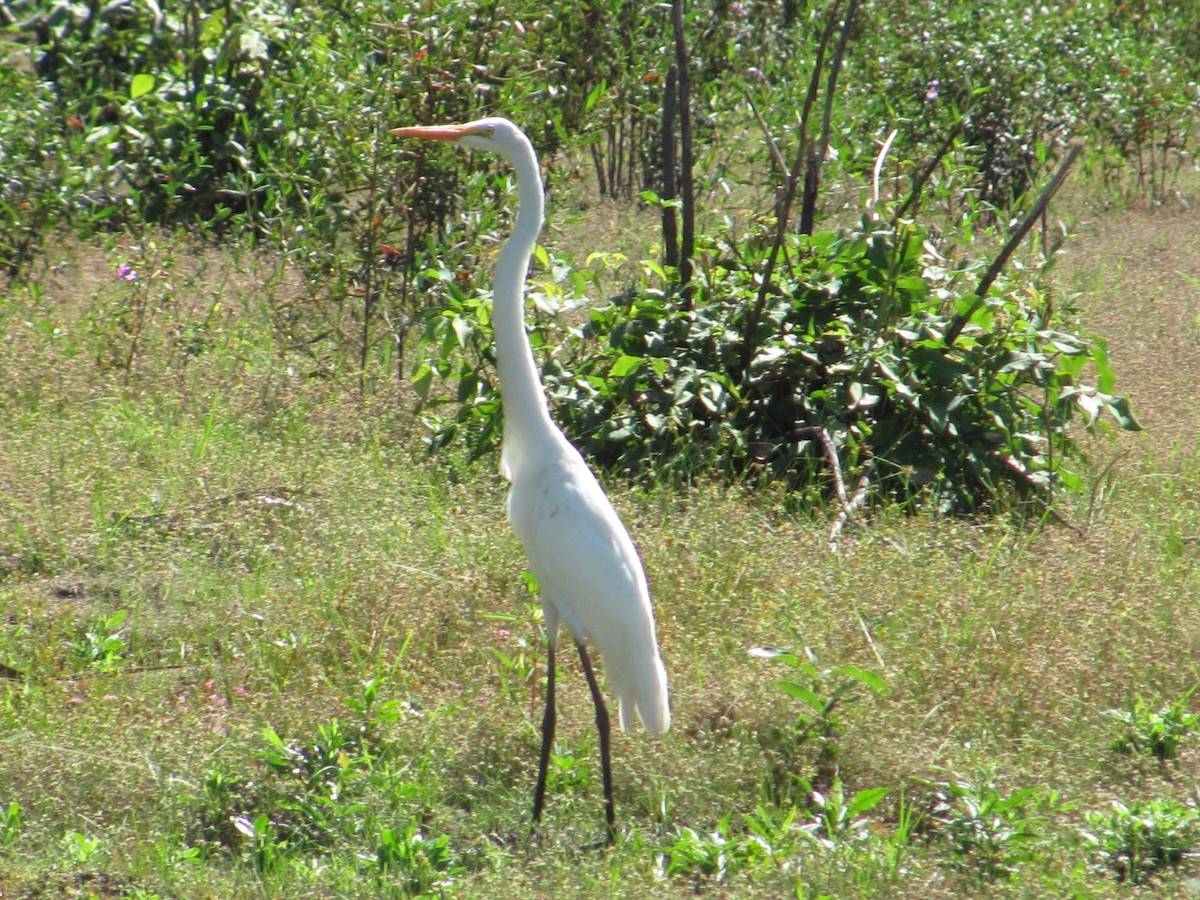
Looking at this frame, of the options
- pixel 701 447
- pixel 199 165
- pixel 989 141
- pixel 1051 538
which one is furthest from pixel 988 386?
pixel 989 141

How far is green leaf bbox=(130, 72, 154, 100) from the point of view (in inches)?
273

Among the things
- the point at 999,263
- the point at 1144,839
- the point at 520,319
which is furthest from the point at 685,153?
the point at 1144,839

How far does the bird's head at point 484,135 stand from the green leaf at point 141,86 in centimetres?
443

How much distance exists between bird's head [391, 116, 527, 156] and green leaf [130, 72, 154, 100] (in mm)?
4425

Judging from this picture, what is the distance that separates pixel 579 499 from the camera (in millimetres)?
3021

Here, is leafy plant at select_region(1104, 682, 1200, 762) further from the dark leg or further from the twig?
the twig

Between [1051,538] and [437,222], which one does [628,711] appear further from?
[437,222]

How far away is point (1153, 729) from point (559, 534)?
149cm

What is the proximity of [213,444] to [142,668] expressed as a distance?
1240mm

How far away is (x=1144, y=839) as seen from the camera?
267cm

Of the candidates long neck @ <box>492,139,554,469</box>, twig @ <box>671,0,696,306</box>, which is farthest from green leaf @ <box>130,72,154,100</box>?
long neck @ <box>492,139,554,469</box>

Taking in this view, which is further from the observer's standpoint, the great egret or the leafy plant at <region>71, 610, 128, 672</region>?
the leafy plant at <region>71, 610, 128, 672</region>

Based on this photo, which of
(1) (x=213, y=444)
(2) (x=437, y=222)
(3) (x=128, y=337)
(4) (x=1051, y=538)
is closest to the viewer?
(4) (x=1051, y=538)

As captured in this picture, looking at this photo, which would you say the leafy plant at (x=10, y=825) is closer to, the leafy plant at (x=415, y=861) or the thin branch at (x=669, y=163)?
the leafy plant at (x=415, y=861)
